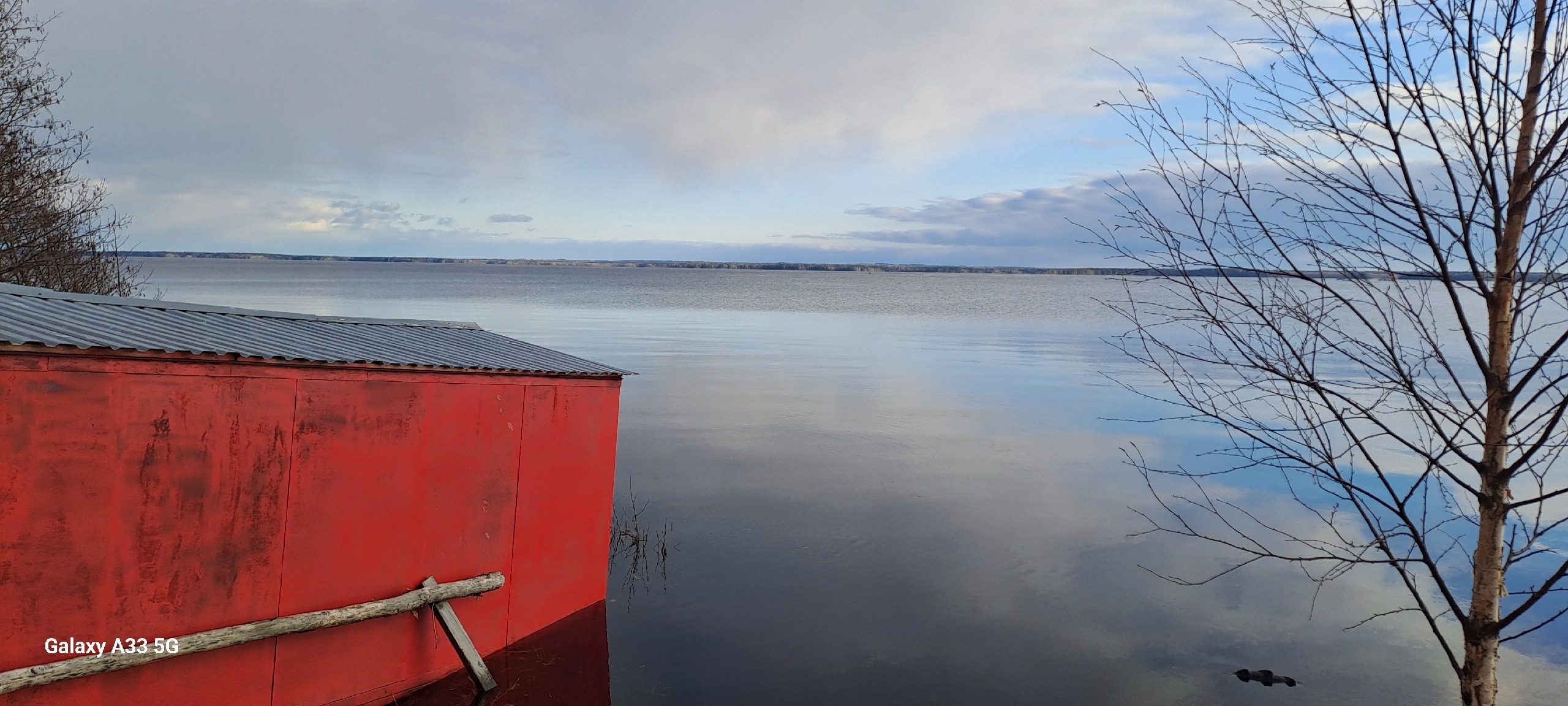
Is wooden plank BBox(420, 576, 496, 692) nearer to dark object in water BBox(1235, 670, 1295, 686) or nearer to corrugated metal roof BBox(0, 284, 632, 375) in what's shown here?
corrugated metal roof BBox(0, 284, 632, 375)

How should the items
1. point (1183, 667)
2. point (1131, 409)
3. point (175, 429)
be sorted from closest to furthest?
point (175, 429) → point (1183, 667) → point (1131, 409)

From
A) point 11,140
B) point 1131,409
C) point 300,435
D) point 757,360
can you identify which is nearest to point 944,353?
point 757,360

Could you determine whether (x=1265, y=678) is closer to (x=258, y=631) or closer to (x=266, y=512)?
(x=258, y=631)

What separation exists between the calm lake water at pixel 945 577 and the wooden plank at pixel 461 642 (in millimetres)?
1594

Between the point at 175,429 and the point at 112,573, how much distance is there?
3.70 feet

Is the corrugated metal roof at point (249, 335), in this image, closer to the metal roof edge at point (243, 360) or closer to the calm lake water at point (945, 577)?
the metal roof edge at point (243, 360)

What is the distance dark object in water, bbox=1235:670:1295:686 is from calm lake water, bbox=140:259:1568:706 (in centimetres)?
14

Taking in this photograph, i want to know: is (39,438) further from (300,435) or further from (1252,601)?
(1252,601)

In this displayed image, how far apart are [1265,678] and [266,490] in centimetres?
1079

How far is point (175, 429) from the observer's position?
23.4 ft

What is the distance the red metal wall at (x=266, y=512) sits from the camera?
21.3 feet

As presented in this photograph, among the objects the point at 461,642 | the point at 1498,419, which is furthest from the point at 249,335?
the point at 1498,419

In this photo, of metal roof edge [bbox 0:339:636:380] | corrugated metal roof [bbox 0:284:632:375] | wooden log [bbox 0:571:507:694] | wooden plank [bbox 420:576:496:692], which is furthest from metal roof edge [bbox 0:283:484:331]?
wooden plank [bbox 420:576:496:692]

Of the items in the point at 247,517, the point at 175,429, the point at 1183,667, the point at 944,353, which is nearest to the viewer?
the point at 175,429
